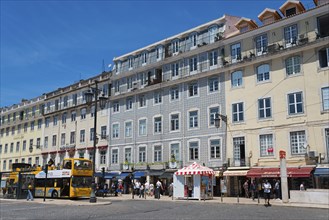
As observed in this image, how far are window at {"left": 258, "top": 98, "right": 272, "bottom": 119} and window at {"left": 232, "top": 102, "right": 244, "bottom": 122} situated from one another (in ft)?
5.82

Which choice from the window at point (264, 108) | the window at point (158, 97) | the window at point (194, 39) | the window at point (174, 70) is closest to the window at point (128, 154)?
the window at point (158, 97)

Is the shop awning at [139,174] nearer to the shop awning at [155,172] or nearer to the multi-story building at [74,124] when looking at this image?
the shop awning at [155,172]

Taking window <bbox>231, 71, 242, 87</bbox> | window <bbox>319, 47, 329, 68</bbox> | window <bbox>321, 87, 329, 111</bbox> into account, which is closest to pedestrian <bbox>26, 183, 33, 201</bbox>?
window <bbox>231, 71, 242, 87</bbox>

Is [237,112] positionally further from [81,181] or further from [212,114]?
[81,181]

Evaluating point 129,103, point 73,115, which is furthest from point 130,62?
point 73,115

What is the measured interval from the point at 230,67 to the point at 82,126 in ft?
79.4

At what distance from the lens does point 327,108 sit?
93.7 ft

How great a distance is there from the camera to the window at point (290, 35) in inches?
1218

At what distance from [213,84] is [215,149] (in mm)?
6126

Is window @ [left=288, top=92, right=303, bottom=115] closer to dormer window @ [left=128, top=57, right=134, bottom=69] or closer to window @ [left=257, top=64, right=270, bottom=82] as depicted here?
window @ [left=257, top=64, right=270, bottom=82]

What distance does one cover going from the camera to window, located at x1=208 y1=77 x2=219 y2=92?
36.2m

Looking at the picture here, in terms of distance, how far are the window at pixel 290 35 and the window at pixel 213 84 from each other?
7533 millimetres

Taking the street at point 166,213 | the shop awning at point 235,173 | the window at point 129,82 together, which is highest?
the window at point 129,82

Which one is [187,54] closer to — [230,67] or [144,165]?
[230,67]
